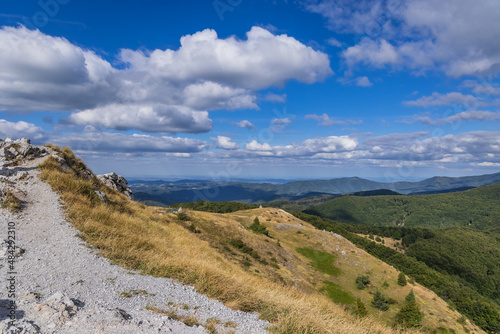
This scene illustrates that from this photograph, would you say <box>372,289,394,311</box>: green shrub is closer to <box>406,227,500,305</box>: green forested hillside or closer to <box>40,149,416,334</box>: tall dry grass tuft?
<box>40,149,416,334</box>: tall dry grass tuft

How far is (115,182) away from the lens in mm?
28859

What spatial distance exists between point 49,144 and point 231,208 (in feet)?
407

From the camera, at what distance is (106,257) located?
10031 millimetres

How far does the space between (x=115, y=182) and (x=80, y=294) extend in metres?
24.9

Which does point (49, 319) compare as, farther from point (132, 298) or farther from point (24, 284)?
point (24, 284)

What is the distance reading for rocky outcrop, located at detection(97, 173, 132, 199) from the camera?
1066 inches

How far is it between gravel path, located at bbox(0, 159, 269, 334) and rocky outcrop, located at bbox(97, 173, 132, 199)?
1615cm

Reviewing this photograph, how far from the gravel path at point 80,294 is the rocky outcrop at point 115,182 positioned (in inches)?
636

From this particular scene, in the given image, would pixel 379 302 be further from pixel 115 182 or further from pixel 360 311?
pixel 115 182

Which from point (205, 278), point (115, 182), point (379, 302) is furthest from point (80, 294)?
point (379, 302)

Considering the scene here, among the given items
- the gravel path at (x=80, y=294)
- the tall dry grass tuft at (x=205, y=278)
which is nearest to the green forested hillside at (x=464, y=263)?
the tall dry grass tuft at (x=205, y=278)

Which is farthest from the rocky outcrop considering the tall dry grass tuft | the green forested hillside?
the green forested hillside

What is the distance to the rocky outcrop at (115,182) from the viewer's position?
27089mm

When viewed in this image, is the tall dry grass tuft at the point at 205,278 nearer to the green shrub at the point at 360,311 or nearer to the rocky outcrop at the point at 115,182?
the green shrub at the point at 360,311
